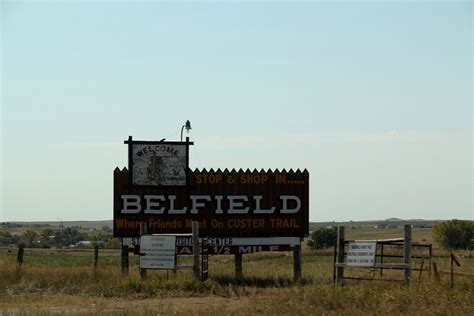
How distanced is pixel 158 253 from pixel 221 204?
11.0 feet

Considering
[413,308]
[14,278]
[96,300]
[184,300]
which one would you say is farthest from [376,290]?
[14,278]

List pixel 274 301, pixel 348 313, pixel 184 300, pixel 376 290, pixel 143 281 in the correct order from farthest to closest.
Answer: pixel 143 281 < pixel 184 300 < pixel 376 290 < pixel 274 301 < pixel 348 313

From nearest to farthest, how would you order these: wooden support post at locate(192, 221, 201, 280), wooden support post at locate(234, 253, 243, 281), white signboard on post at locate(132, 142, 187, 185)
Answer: wooden support post at locate(192, 221, 201, 280), wooden support post at locate(234, 253, 243, 281), white signboard on post at locate(132, 142, 187, 185)

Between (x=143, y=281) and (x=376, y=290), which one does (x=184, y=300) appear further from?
(x=376, y=290)

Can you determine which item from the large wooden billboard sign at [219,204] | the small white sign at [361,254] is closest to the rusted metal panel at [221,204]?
the large wooden billboard sign at [219,204]

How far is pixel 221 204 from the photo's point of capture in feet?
82.2

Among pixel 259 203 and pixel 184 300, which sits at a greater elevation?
pixel 259 203

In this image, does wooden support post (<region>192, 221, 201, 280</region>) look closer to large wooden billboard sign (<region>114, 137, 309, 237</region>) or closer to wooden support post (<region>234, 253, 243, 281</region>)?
wooden support post (<region>234, 253, 243, 281</region>)

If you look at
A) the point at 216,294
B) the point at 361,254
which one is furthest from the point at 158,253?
the point at 361,254

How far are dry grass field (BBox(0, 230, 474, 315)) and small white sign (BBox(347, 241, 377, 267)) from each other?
647 millimetres

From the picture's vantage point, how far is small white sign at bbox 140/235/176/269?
22328 millimetres

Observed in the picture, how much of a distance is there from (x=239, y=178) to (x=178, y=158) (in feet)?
6.80

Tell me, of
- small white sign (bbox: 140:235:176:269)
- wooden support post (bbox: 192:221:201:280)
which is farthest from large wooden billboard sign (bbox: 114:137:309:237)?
wooden support post (bbox: 192:221:201:280)

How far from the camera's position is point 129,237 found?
2455 centimetres
